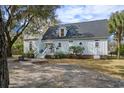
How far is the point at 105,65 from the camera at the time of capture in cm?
439

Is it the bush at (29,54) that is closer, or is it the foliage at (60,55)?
the foliage at (60,55)

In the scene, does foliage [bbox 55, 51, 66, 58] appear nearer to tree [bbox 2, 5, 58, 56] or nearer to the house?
the house

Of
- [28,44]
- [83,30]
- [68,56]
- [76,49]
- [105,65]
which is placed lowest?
[105,65]

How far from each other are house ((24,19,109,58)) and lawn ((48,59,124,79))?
0.85 feet

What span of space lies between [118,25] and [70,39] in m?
1.29

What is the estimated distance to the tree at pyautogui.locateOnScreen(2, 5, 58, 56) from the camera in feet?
17.5

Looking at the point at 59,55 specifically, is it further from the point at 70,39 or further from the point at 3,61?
the point at 3,61

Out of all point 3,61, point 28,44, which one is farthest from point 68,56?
point 3,61

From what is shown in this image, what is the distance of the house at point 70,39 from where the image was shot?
4898 mm

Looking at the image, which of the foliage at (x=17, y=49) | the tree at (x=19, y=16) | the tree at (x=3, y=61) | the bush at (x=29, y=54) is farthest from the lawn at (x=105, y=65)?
the tree at (x=3, y=61)

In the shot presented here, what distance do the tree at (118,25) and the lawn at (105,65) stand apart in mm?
189

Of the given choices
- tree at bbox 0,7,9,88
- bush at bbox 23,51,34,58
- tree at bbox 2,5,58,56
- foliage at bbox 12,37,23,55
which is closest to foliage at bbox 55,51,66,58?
bush at bbox 23,51,34,58

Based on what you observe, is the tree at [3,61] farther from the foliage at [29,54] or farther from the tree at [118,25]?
the foliage at [29,54]
